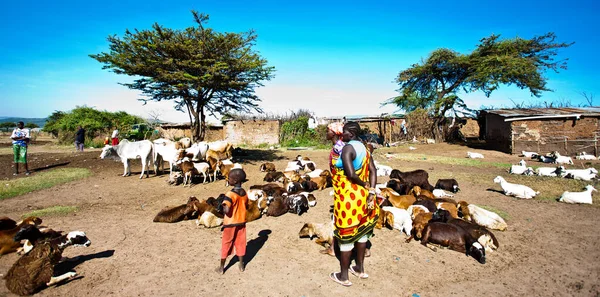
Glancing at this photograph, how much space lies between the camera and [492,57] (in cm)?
2538

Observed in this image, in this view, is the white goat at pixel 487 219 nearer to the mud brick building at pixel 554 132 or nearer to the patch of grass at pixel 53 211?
the patch of grass at pixel 53 211

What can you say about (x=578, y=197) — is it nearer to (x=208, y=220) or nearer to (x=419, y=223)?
(x=419, y=223)

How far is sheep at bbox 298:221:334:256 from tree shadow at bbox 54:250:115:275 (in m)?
3.10

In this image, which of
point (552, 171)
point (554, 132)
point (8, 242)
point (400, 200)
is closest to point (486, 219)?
point (400, 200)

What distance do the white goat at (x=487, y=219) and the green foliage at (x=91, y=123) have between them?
2748 cm

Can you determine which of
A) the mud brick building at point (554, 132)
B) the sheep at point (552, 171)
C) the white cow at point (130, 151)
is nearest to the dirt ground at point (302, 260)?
the white cow at point (130, 151)

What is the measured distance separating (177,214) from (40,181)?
7.37 m

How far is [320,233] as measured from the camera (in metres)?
5.32

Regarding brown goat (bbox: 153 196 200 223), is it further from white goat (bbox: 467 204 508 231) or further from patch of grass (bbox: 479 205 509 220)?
patch of grass (bbox: 479 205 509 220)

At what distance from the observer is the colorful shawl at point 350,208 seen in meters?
3.65

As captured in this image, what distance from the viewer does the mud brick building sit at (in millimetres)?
16156

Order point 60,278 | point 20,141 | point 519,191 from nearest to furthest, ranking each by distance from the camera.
→ point 60,278, point 519,191, point 20,141

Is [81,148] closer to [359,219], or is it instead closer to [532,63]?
[359,219]

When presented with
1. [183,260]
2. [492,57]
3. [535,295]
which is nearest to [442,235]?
[535,295]
